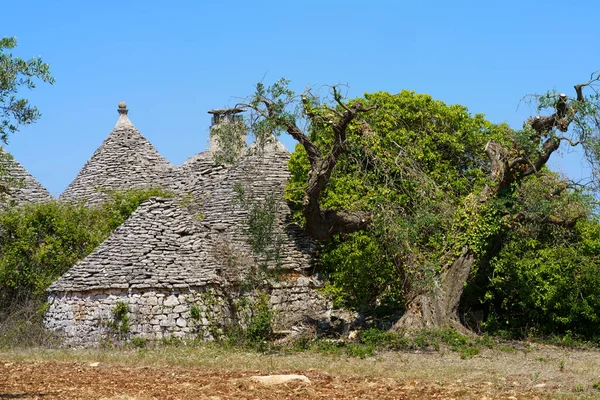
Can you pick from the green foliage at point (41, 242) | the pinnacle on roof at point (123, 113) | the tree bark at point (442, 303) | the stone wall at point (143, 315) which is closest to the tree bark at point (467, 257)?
the tree bark at point (442, 303)

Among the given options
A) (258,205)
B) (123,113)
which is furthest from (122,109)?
(258,205)

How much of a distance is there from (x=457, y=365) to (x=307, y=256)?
907cm

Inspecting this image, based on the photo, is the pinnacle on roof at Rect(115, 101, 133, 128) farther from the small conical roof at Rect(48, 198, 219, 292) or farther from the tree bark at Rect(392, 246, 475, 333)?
the tree bark at Rect(392, 246, 475, 333)

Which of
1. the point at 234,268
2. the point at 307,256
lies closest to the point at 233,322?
the point at 234,268

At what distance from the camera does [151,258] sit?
78.7ft

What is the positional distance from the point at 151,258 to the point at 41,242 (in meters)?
5.24

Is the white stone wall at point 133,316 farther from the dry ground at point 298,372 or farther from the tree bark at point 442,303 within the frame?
the tree bark at point 442,303

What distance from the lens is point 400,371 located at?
657 inches

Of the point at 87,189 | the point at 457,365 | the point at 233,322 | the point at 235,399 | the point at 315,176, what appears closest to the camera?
the point at 235,399

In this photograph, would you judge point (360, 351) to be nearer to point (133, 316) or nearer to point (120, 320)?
point (133, 316)

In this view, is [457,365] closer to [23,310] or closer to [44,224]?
[23,310]

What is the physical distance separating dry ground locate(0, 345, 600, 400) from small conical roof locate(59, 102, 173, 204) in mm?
10765

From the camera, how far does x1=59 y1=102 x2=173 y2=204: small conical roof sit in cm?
3136

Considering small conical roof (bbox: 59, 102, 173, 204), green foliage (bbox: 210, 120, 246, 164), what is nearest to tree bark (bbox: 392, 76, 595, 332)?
green foliage (bbox: 210, 120, 246, 164)
